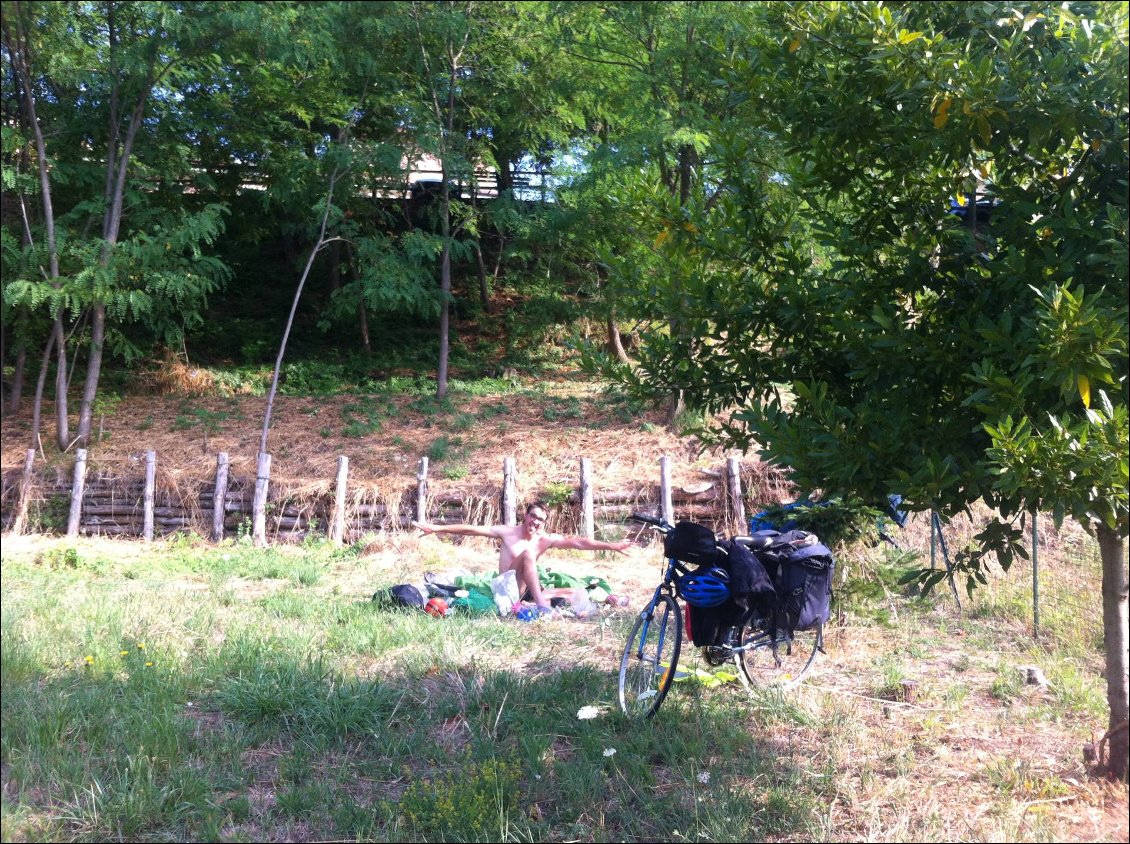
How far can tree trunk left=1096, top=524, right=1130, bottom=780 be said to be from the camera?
440cm

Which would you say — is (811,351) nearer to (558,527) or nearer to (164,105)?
(164,105)

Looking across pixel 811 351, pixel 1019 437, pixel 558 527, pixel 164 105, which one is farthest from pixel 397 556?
pixel 1019 437

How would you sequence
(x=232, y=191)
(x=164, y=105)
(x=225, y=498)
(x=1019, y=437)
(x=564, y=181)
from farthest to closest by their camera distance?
(x=564, y=181) → (x=232, y=191) → (x=225, y=498) → (x=164, y=105) → (x=1019, y=437)

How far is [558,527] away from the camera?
14.4 meters

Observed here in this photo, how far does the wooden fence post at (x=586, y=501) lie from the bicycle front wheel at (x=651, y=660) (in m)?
7.53

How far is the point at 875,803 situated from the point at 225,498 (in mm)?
11594

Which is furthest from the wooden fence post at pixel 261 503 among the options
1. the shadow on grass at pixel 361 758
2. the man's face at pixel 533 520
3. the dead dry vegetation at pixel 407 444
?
the shadow on grass at pixel 361 758

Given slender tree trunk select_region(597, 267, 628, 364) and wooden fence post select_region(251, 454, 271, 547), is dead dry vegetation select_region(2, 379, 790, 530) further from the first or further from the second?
slender tree trunk select_region(597, 267, 628, 364)

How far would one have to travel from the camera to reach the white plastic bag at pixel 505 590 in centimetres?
848

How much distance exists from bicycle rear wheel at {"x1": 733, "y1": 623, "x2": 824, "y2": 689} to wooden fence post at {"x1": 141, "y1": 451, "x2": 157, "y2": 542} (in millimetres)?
9213

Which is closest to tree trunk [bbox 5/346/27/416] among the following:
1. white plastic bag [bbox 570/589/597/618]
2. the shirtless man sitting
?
the shirtless man sitting

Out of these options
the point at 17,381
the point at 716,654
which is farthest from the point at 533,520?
the point at 17,381

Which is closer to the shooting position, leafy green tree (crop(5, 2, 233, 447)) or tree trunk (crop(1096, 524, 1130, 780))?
tree trunk (crop(1096, 524, 1130, 780))

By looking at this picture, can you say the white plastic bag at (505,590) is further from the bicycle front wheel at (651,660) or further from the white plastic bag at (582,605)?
the bicycle front wheel at (651,660)
